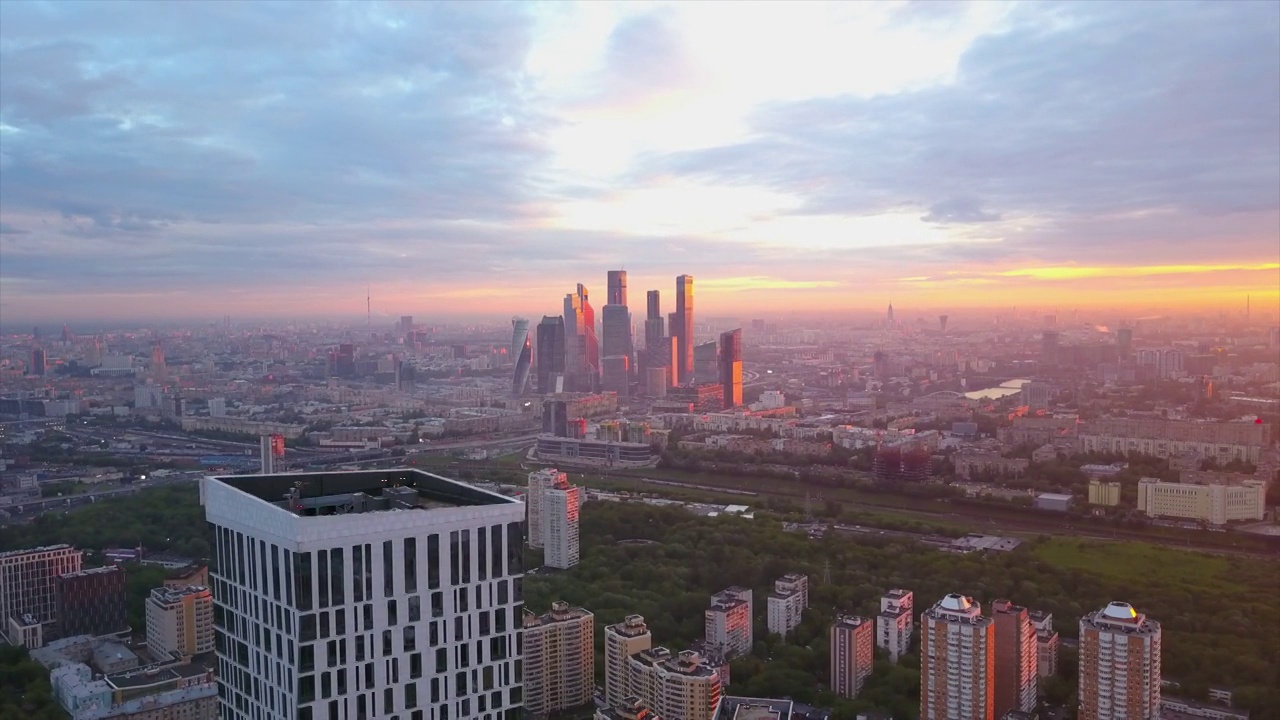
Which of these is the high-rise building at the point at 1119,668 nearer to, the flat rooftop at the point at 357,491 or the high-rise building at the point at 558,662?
the high-rise building at the point at 558,662

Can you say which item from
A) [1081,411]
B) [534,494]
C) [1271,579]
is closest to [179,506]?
[534,494]

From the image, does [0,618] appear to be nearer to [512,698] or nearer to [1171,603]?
[512,698]

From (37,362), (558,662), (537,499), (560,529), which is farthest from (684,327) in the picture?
(558,662)

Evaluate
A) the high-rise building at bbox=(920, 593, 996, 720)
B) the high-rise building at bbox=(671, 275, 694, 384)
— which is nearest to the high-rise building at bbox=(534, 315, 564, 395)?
the high-rise building at bbox=(671, 275, 694, 384)

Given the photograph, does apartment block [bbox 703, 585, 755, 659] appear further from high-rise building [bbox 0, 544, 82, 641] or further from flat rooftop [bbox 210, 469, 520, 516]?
high-rise building [bbox 0, 544, 82, 641]

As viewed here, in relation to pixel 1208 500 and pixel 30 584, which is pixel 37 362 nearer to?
pixel 30 584
